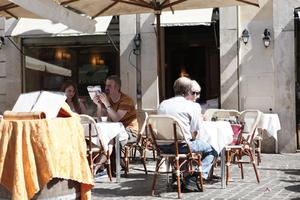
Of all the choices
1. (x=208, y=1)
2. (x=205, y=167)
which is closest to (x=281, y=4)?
(x=208, y=1)

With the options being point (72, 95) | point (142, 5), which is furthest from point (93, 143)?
point (142, 5)

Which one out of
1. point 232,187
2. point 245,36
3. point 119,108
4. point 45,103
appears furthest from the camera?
point 245,36

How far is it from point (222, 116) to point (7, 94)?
6121mm

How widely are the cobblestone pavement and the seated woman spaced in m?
1.27

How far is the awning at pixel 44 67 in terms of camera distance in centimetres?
1415

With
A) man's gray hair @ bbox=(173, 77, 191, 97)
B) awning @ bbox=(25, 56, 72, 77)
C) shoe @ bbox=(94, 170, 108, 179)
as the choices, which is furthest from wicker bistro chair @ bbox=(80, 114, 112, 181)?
awning @ bbox=(25, 56, 72, 77)

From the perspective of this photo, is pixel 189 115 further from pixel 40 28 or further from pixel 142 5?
pixel 40 28

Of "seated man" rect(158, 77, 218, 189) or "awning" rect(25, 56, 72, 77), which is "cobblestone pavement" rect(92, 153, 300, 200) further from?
"awning" rect(25, 56, 72, 77)

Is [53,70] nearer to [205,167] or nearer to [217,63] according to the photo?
[217,63]

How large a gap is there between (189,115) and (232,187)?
1.17m

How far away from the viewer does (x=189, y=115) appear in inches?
278

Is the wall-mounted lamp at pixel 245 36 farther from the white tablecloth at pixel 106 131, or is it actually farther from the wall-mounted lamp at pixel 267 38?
the white tablecloth at pixel 106 131

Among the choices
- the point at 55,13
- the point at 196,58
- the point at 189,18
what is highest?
the point at 189,18

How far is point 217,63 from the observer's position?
13422 millimetres
